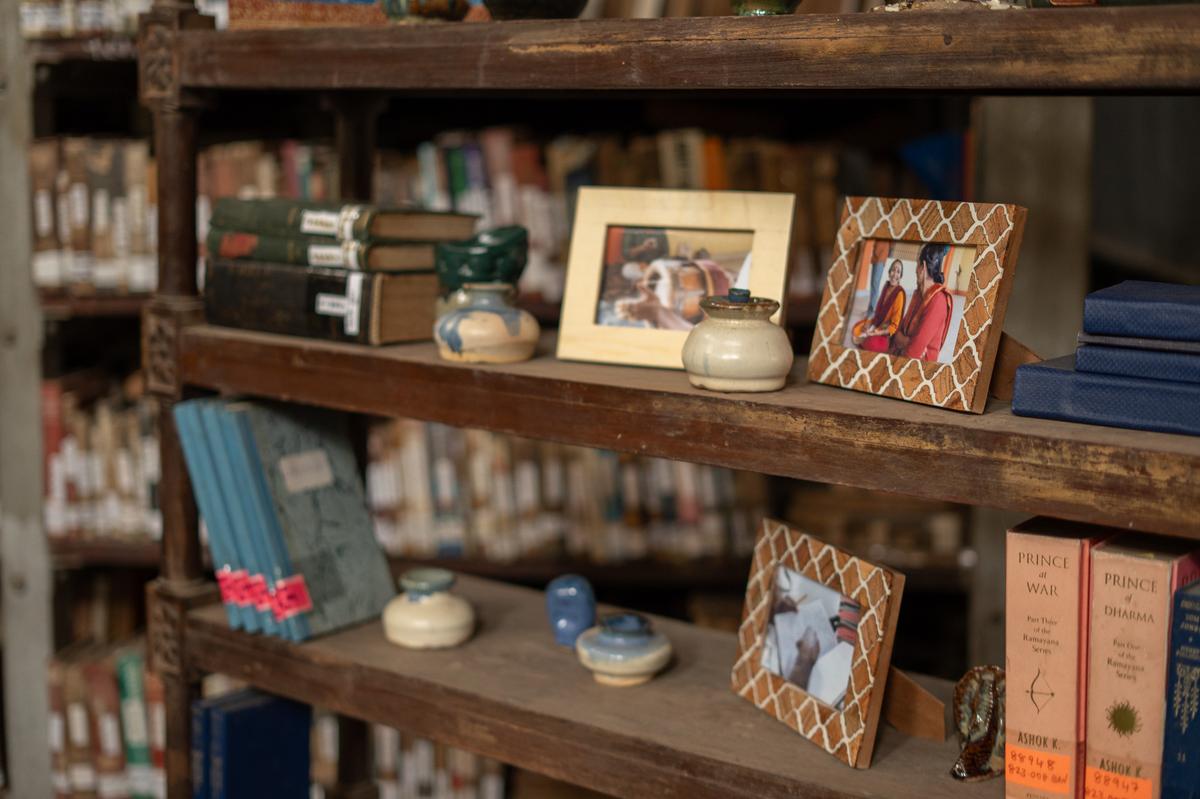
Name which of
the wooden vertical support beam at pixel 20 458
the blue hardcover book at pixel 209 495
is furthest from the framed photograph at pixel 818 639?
the wooden vertical support beam at pixel 20 458

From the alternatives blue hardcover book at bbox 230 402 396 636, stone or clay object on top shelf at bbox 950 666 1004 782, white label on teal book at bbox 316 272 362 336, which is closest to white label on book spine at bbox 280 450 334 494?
blue hardcover book at bbox 230 402 396 636

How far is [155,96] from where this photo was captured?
1.53 m

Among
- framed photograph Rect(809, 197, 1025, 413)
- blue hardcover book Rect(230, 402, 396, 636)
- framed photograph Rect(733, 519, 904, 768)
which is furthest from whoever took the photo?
blue hardcover book Rect(230, 402, 396, 636)

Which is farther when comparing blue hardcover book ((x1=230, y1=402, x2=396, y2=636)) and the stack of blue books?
blue hardcover book ((x1=230, y1=402, x2=396, y2=636))

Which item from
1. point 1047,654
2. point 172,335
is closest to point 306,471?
point 172,335

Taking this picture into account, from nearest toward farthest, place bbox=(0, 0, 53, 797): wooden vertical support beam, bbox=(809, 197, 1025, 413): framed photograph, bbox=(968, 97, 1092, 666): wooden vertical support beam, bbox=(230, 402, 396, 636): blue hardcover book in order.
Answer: bbox=(809, 197, 1025, 413): framed photograph < bbox=(230, 402, 396, 636): blue hardcover book < bbox=(968, 97, 1092, 666): wooden vertical support beam < bbox=(0, 0, 53, 797): wooden vertical support beam

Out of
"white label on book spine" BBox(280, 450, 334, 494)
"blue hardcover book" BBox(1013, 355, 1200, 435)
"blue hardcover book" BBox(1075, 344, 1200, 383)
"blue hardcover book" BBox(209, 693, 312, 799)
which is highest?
"blue hardcover book" BBox(1075, 344, 1200, 383)

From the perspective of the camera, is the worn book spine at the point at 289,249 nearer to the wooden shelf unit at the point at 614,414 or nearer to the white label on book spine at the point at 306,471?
the wooden shelf unit at the point at 614,414

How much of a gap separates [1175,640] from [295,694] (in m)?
0.96

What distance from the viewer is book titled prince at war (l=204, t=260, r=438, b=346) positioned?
56.4 inches

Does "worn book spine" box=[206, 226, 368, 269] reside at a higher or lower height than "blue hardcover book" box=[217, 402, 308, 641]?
higher

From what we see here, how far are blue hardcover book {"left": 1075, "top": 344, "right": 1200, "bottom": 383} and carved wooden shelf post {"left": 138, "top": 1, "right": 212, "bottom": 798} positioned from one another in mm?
1038

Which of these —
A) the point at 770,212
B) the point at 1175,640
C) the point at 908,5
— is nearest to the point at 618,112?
the point at 770,212

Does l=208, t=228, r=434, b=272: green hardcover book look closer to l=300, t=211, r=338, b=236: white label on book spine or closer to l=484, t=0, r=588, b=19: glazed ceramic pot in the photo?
l=300, t=211, r=338, b=236: white label on book spine
